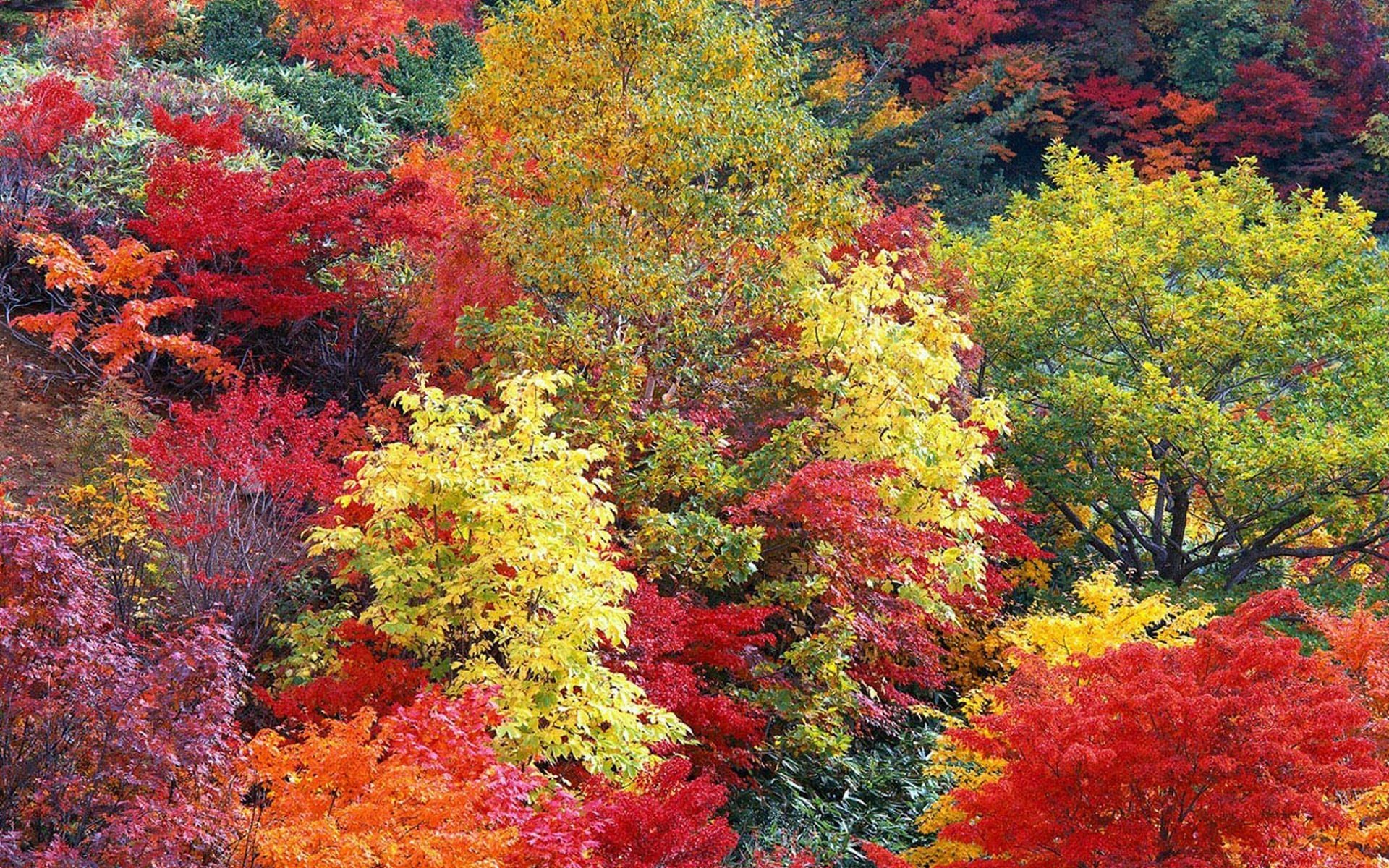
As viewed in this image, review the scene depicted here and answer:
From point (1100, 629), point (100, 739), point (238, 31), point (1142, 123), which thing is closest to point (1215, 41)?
point (1142, 123)

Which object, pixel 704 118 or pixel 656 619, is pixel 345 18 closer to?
pixel 704 118

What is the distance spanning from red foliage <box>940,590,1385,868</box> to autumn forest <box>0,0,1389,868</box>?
3 centimetres

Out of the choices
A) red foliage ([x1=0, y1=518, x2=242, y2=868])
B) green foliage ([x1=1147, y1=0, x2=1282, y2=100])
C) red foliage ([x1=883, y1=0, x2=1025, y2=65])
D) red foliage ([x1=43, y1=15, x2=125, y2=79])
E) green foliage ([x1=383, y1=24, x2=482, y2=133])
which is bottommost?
red foliage ([x1=43, y1=15, x2=125, y2=79])

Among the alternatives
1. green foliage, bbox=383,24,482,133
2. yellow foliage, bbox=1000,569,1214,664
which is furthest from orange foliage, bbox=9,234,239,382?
green foliage, bbox=383,24,482,133

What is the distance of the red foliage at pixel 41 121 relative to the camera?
15.6 m

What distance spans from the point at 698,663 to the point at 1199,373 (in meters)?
8.02

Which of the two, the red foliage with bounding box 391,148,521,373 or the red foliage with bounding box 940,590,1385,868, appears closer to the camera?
the red foliage with bounding box 940,590,1385,868

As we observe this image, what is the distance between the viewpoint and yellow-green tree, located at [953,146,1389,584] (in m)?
13.9

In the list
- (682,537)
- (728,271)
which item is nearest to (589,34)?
(728,271)

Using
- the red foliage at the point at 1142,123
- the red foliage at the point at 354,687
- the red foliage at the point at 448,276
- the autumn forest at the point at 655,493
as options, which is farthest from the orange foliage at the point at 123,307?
the red foliage at the point at 1142,123

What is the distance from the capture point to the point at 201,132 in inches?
659

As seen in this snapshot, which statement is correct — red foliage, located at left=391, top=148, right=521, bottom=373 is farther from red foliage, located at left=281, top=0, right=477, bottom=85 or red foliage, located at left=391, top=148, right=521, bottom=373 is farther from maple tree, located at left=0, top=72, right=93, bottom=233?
red foliage, located at left=281, top=0, right=477, bottom=85

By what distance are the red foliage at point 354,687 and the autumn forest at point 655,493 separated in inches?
1.4

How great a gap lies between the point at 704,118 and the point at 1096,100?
2181 cm
